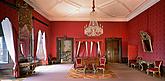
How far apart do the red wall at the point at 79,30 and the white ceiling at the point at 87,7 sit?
1.93ft

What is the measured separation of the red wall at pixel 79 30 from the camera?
768 inches

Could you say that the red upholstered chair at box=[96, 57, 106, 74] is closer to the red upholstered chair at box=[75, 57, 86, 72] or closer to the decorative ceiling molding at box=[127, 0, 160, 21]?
the red upholstered chair at box=[75, 57, 86, 72]

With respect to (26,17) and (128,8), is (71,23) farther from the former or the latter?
(26,17)

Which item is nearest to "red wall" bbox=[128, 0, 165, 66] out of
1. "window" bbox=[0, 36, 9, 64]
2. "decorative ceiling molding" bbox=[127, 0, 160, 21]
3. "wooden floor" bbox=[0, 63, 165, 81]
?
"decorative ceiling molding" bbox=[127, 0, 160, 21]

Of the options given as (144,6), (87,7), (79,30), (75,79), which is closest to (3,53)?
(75,79)

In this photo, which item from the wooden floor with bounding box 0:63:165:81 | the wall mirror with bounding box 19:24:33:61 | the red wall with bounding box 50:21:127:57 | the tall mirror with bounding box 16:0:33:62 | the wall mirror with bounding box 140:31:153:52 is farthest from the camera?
the red wall with bounding box 50:21:127:57

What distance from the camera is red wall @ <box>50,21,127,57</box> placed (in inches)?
768

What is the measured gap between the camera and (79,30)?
19.6m

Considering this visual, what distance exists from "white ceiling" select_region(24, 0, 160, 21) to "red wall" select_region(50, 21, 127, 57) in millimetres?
589

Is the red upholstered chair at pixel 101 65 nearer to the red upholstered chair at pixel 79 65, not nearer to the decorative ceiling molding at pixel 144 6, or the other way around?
the red upholstered chair at pixel 79 65

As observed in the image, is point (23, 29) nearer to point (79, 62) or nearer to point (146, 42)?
point (79, 62)

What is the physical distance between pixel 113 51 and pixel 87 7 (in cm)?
593

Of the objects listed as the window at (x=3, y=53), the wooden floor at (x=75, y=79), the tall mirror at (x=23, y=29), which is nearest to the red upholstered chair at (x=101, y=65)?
the wooden floor at (x=75, y=79)


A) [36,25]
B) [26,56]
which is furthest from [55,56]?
[26,56]
